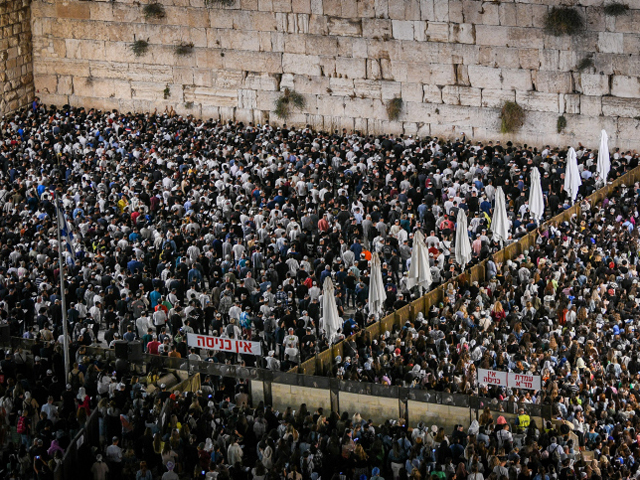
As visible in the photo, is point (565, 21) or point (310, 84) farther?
point (310, 84)

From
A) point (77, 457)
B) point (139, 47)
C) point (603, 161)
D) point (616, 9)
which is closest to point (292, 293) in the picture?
point (77, 457)

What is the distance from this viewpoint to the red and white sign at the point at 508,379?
21562mm

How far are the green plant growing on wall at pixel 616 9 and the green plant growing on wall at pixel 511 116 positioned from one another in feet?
13.1

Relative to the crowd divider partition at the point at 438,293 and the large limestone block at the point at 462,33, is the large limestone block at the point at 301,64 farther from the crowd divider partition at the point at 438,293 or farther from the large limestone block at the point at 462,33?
the crowd divider partition at the point at 438,293

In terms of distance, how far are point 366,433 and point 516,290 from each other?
22.5 feet

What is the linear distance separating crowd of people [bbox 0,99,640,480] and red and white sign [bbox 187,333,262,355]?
0.99 feet

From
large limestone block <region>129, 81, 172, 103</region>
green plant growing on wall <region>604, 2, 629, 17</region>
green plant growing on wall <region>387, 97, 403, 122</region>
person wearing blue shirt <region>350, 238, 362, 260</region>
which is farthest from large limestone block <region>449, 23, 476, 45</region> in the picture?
person wearing blue shirt <region>350, 238, 362, 260</region>

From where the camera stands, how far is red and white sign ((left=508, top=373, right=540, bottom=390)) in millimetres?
21516

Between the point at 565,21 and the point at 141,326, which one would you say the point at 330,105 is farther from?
the point at 141,326

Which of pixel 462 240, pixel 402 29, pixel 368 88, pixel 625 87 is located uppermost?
pixel 402 29

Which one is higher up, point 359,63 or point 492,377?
point 359,63

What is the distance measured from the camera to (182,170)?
119 feet

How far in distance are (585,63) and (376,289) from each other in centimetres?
1503

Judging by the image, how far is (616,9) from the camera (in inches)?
1427
